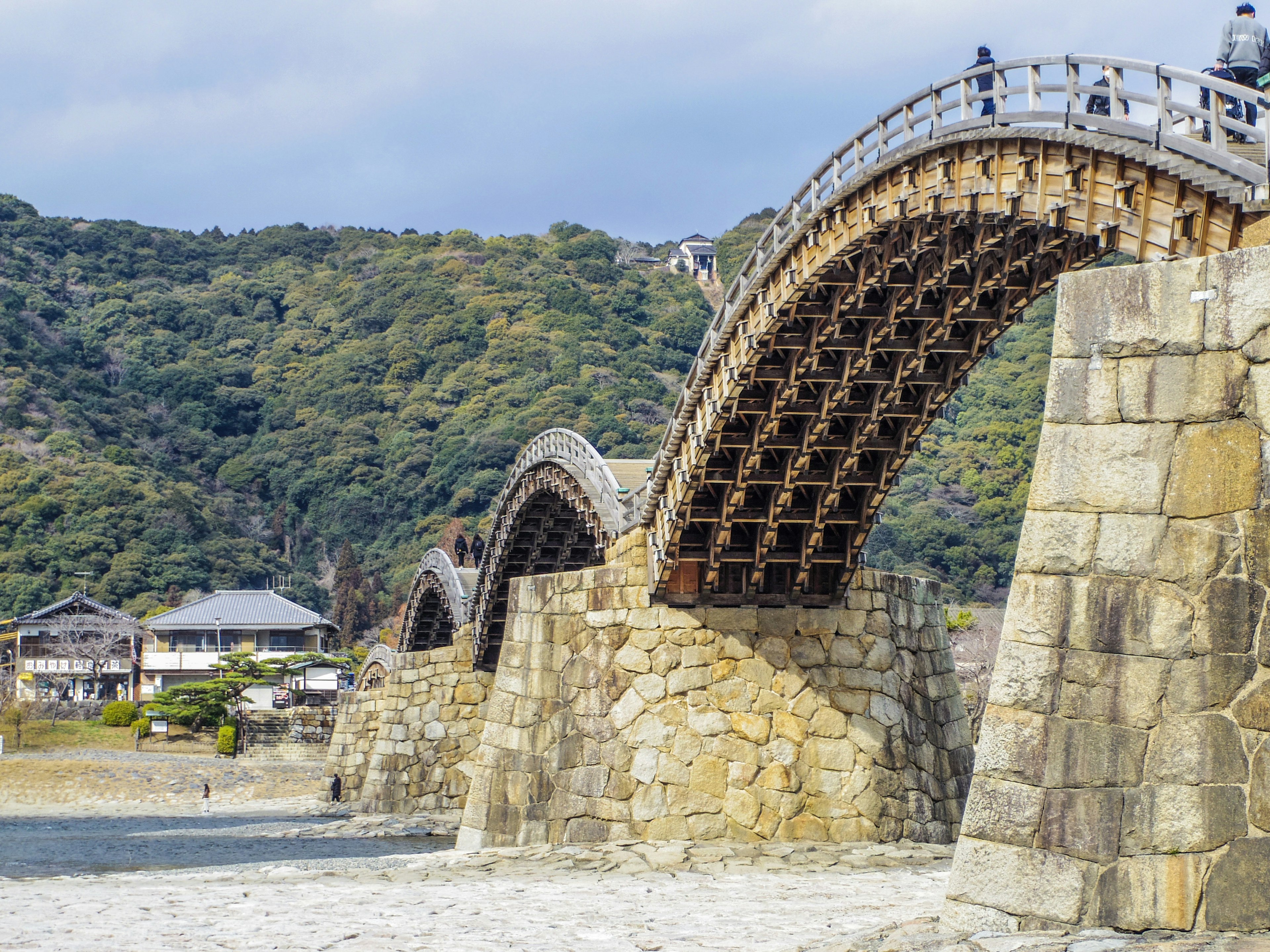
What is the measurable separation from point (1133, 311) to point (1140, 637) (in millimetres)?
1786

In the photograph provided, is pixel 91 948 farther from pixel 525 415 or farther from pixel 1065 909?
pixel 525 415

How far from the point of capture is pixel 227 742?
163 feet

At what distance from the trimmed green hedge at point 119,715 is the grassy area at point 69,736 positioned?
0.22 m

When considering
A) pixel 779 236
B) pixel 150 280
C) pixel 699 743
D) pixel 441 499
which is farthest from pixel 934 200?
pixel 150 280

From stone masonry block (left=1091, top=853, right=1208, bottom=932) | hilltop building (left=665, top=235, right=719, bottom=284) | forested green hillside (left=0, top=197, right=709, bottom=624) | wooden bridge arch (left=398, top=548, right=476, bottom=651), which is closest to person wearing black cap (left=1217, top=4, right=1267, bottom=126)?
stone masonry block (left=1091, top=853, right=1208, bottom=932)

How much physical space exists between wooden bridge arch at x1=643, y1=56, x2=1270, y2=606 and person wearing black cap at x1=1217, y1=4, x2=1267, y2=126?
25 centimetres

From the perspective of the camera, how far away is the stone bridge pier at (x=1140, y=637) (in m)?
7.20

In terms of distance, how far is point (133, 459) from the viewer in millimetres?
82562

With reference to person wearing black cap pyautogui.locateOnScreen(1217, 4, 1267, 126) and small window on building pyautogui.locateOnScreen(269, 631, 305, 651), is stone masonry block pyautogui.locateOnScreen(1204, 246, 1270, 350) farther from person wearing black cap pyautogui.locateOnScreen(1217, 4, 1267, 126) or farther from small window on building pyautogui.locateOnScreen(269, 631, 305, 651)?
small window on building pyautogui.locateOnScreen(269, 631, 305, 651)

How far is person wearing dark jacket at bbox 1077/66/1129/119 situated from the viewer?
944 centimetres

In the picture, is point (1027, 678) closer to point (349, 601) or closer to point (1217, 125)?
point (1217, 125)

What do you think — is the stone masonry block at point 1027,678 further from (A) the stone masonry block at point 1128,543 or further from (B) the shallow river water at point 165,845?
(B) the shallow river water at point 165,845

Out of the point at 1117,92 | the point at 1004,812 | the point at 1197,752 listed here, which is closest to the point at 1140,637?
the point at 1197,752

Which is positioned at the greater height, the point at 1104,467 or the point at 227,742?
the point at 1104,467
